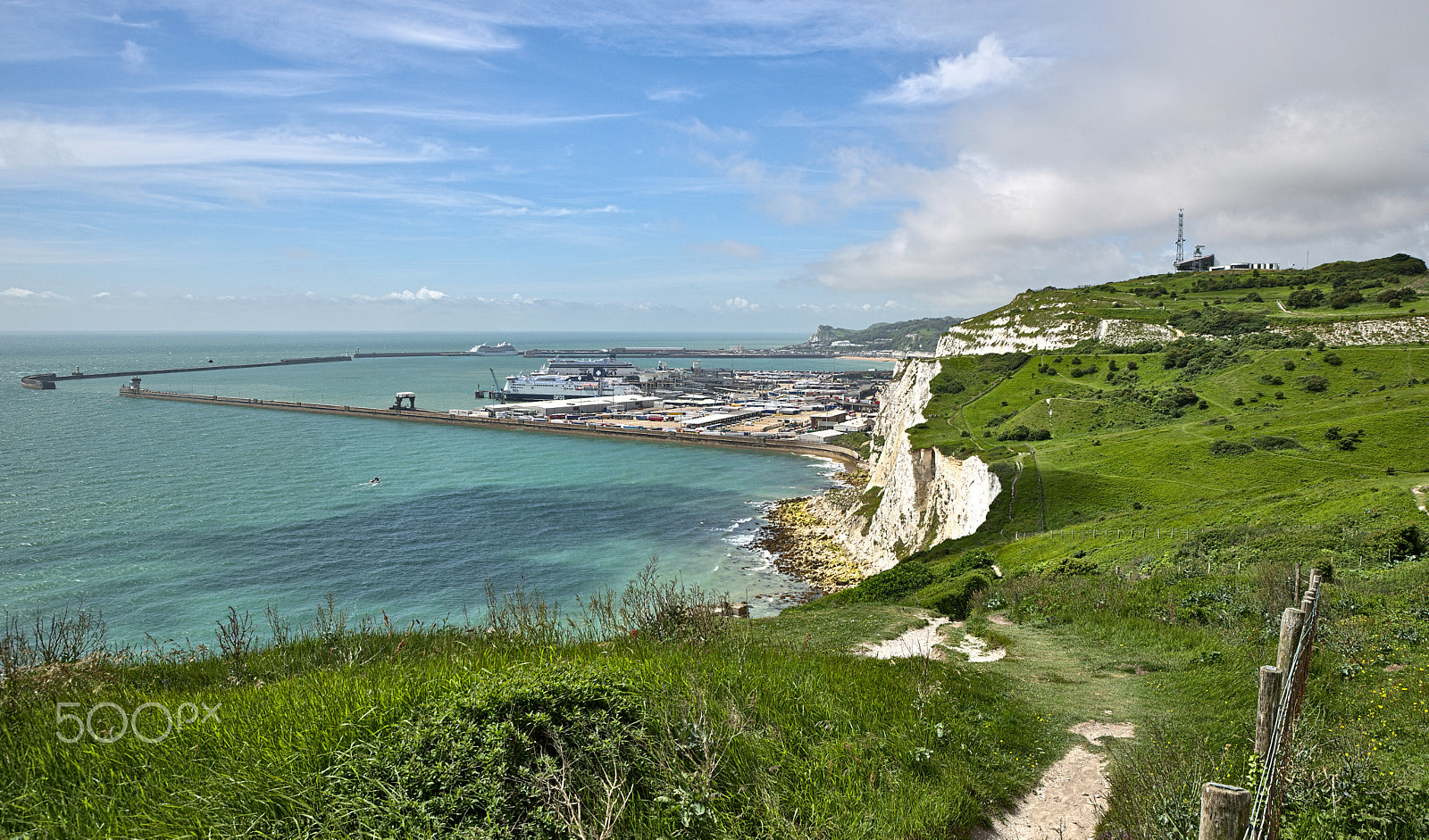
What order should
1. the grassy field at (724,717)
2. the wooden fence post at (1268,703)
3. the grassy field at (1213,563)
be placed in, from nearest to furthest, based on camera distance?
1. the wooden fence post at (1268,703)
2. the grassy field at (724,717)
3. the grassy field at (1213,563)

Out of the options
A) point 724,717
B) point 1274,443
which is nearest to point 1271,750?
point 724,717

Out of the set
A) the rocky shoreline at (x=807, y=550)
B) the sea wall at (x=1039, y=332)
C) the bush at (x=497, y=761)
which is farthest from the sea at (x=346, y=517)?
the sea wall at (x=1039, y=332)

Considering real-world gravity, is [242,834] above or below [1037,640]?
above

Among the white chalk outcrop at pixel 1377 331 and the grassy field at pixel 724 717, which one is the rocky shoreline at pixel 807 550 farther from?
the white chalk outcrop at pixel 1377 331

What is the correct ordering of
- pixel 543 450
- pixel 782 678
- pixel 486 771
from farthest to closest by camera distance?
pixel 543 450
pixel 782 678
pixel 486 771

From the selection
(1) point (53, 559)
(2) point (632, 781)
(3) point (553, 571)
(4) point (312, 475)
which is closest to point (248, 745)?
Answer: (2) point (632, 781)

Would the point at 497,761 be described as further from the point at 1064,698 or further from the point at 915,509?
the point at 915,509

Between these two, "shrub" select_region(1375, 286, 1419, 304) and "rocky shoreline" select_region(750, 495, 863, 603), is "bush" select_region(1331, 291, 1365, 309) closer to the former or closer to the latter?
"shrub" select_region(1375, 286, 1419, 304)

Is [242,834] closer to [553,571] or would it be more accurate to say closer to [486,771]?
[486,771]

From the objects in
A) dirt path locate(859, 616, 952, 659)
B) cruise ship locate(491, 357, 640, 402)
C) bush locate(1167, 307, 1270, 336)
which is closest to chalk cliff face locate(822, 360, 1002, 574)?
dirt path locate(859, 616, 952, 659)
